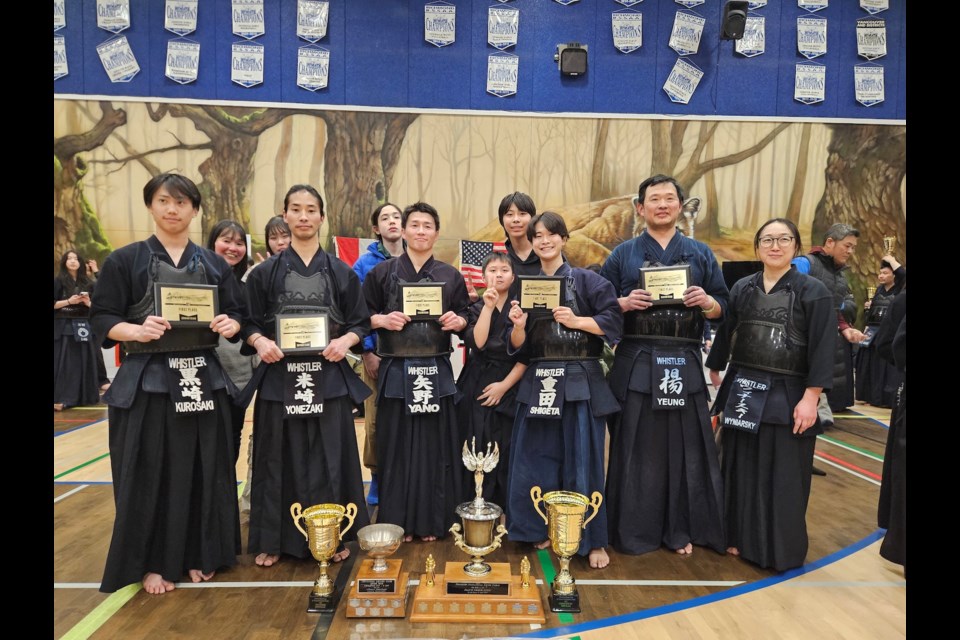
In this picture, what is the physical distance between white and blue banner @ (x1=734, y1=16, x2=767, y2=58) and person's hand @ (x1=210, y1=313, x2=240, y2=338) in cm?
885

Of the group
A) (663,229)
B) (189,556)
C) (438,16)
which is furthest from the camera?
(438,16)

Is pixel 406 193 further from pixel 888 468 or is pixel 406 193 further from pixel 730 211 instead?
pixel 888 468

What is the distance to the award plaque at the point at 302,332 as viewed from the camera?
9.40 ft

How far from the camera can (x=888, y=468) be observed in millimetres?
3248

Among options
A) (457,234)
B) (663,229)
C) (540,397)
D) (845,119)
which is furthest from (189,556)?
(845,119)

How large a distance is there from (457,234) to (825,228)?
19.4 ft

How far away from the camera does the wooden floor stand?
2.51 metres

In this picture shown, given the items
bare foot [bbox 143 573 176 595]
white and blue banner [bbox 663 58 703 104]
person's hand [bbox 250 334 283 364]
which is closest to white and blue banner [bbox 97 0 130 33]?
person's hand [bbox 250 334 283 364]

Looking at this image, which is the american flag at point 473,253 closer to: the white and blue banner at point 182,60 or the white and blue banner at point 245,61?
the white and blue banner at point 245,61

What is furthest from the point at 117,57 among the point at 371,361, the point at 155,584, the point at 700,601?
the point at 700,601

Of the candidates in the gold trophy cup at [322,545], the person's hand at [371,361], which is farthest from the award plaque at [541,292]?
the gold trophy cup at [322,545]

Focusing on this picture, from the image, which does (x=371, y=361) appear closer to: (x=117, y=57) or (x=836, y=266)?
(x=836, y=266)

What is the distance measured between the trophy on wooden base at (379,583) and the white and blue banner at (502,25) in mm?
7783

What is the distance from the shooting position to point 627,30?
8.50 meters
